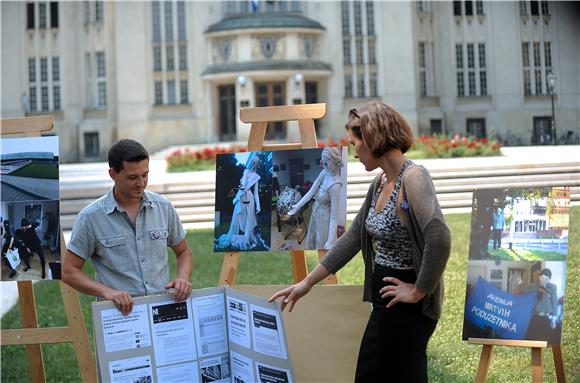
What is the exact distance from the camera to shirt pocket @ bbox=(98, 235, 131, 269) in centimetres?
409

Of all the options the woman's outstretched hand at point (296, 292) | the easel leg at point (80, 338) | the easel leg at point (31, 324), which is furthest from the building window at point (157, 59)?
the woman's outstretched hand at point (296, 292)

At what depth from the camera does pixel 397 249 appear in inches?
137

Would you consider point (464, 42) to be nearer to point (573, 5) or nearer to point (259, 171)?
point (573, 5)

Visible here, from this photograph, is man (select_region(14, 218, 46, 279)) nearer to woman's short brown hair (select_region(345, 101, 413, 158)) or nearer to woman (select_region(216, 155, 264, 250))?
woman (select_region(216, 155, 264, 250))

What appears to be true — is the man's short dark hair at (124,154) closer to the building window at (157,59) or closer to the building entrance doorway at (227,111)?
the building entrance doorway at (227,111)

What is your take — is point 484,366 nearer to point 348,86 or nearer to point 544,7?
point 348,86

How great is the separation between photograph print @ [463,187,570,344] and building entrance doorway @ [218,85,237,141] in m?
27.7

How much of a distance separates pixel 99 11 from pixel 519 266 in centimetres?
3107

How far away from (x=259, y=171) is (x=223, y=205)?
1.18 feet

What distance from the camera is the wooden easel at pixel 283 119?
524 centimetres

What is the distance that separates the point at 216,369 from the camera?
172 inches

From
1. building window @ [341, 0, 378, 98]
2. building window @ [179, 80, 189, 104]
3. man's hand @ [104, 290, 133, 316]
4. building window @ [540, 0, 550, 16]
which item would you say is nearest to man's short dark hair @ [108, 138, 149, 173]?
man's hand @ [104, 290, 133, 316]

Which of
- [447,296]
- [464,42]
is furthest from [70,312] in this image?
[464,42]

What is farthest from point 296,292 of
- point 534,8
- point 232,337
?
point 534,8
